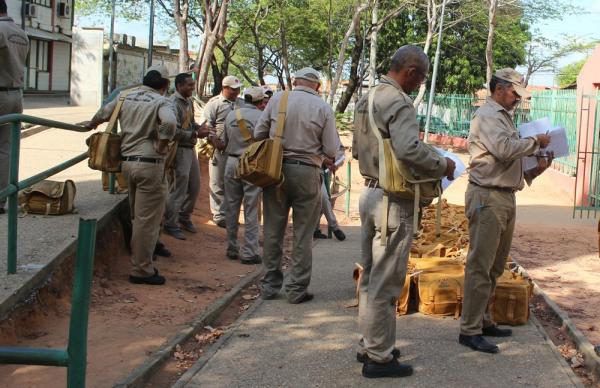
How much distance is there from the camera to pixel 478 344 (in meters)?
5.55

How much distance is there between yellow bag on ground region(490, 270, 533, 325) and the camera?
20.5ft

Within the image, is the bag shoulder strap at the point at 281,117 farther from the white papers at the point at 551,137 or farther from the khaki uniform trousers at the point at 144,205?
the white papers at the point at 551,137

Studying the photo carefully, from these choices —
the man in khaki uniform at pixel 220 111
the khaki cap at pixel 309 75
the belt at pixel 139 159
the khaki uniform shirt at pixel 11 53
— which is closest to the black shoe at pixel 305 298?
the belt at pixel 139 159

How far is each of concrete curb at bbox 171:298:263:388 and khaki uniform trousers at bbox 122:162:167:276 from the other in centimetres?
114

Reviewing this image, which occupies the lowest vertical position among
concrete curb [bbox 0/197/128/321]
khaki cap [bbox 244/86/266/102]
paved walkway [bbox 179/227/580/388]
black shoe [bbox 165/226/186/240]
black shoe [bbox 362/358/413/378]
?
paved walkway [bbox 179/227/580/388]

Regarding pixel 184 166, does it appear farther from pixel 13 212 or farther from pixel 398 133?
pixel 398 133

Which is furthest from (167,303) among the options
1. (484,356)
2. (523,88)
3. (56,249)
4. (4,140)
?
(523,88)

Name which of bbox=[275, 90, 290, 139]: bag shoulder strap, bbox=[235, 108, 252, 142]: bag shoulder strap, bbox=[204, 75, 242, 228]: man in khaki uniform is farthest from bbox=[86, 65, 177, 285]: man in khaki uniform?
bbox=[204, 75, 242, 228]: man in khaki uniform

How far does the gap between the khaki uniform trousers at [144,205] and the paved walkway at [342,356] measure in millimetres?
1262

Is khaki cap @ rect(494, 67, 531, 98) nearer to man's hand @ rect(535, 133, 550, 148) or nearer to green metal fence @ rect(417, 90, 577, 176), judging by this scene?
man's hand @ rect(535, 133, 550, 148)

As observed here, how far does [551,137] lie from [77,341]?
14.0 ft

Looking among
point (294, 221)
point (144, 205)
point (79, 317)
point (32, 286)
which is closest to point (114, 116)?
point (144, 205)

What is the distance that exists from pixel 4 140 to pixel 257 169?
2.34m

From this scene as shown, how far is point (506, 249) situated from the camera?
566cm
